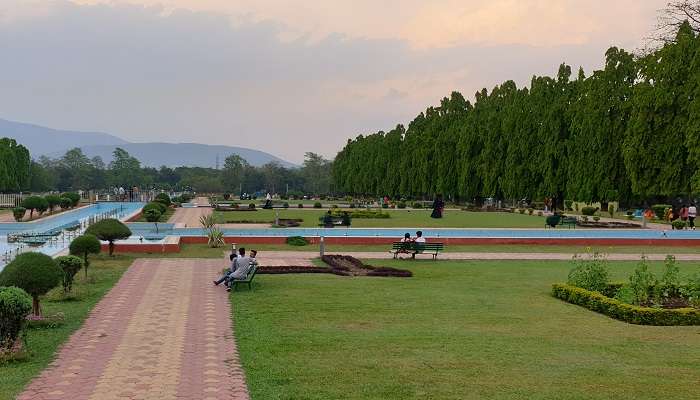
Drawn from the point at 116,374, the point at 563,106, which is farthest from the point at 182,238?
the point at 563,106

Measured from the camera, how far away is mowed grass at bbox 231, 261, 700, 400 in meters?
6.39

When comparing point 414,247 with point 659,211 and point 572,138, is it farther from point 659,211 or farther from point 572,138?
point 572,138

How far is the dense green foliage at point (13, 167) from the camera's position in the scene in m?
55.5

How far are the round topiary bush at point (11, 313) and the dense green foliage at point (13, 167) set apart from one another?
172 ft

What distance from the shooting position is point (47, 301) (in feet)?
35.7

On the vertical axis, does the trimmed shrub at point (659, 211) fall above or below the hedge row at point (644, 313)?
above

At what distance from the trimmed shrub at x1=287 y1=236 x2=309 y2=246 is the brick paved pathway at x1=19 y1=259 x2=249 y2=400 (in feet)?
30.5

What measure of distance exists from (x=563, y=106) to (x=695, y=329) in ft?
120

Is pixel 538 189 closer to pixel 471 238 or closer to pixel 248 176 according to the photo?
pixel 471 238

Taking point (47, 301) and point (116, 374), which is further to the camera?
point (47, 301)

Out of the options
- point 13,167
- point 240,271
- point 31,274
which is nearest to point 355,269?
point 240,271

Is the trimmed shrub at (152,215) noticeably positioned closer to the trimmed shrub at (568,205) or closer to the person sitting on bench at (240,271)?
the person sitting on bench at (240,271)

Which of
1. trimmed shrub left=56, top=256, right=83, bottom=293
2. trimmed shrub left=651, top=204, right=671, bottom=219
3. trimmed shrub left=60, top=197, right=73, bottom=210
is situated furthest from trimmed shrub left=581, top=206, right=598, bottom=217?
trimmed shrub left=56, top=256, right=83, bottom=293

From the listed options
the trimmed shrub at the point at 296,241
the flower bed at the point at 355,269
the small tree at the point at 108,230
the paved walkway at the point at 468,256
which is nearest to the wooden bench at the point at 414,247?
the paved walkway at the point at 468,256
